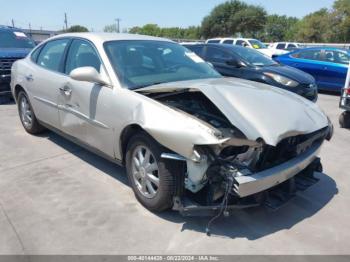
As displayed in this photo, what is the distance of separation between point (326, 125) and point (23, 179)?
338 cm

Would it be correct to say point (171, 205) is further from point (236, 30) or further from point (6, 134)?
point (236, 30)

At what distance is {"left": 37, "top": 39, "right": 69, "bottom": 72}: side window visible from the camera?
14.7 ft

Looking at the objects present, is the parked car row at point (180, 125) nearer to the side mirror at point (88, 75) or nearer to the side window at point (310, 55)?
the side mirror at point (88, 75)

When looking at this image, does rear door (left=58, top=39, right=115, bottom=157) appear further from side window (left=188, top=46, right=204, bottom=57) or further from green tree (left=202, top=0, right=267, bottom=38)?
green tree (left=202, top=0, right=267, bottom=38)

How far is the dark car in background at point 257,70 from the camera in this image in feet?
25.2

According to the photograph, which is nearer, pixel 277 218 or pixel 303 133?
pixel 303 133

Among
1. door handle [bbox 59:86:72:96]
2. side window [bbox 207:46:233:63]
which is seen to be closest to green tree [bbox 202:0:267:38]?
side window [bbox 207:46:233:63]

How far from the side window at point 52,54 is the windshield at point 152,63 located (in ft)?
3.16

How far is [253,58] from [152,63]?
5.22 metres

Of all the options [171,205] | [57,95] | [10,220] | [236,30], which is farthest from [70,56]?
[236,30]

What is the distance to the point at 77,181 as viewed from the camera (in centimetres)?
396

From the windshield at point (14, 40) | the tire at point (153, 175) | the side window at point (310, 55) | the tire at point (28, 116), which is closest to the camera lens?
the tire at point (153, 175)

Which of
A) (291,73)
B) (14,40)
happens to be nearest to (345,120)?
(291,73)

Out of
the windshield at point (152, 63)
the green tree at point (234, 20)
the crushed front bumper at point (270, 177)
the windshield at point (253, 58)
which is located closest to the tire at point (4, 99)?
the windshield at point (152, 63)
